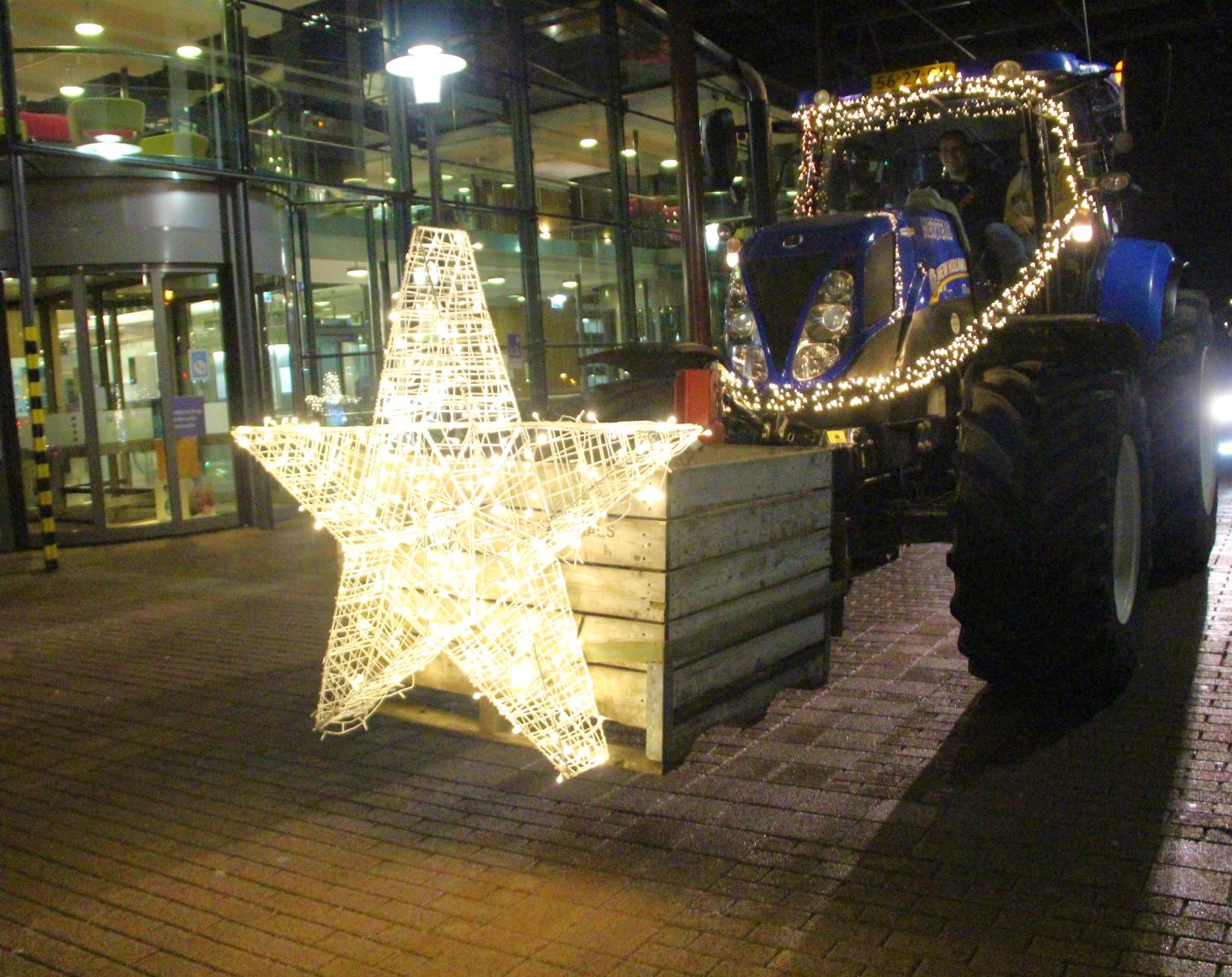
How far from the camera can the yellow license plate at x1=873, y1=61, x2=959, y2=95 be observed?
6562 mm

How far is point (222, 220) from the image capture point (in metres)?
12.1

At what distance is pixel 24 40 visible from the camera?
11.0m

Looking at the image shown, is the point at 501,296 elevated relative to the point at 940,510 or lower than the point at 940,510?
elevated

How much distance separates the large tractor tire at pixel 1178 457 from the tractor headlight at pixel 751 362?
7.53 ft

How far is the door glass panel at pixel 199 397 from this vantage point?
1226 cm

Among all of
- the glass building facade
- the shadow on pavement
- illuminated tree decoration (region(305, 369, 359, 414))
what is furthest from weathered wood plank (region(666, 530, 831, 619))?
illuminated tree decoration (region(305, 369, 359, 414))

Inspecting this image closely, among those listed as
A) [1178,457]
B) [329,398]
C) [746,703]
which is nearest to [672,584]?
[746,703]

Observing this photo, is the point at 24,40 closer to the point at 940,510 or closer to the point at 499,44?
the point at 499,44

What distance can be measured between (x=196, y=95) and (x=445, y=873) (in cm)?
1053

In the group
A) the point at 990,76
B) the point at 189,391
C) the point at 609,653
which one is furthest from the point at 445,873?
the point at 189,391

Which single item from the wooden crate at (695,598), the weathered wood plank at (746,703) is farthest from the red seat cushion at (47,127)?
the weathered wood plank at (746,703)

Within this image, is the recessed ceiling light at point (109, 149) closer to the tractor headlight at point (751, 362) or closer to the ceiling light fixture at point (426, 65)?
the ceiling light fixture at point (426, 65)

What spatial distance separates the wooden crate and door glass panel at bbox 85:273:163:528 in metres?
8.40

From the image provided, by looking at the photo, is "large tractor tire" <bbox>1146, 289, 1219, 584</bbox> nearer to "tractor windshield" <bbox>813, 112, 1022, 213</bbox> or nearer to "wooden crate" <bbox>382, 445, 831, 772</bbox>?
"tractor windshield" <bbox>813, 112, 1022, 213</bbox>
